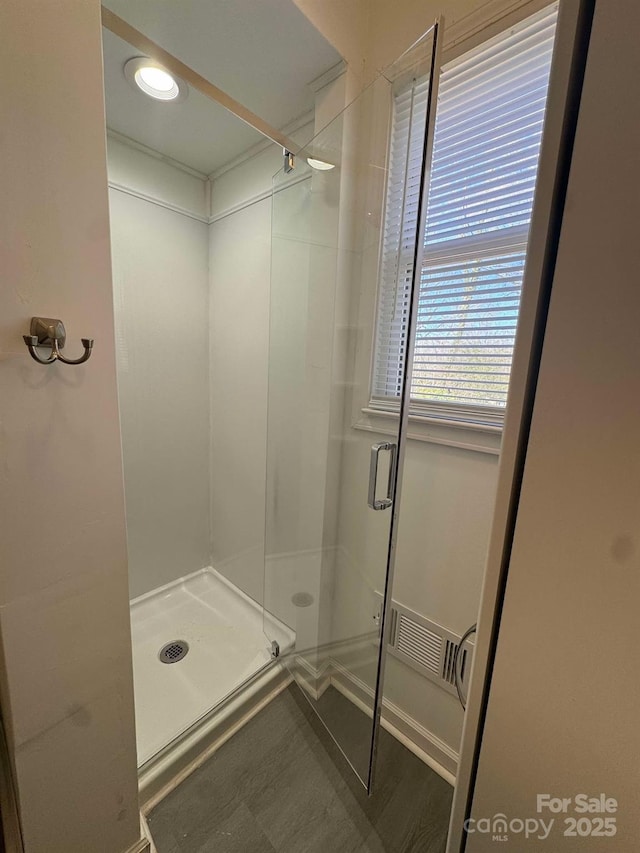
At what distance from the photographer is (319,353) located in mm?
1516

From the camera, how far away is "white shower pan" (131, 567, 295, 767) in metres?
1.42

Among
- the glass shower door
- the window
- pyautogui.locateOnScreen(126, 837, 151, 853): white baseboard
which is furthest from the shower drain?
the window

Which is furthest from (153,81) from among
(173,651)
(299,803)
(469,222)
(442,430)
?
(299,803)

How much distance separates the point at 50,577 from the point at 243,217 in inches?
71.0

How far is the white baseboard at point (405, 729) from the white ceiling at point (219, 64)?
225 centimetres

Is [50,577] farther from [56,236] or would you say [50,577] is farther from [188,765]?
[188,765]

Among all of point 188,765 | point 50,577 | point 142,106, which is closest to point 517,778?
point 50,577

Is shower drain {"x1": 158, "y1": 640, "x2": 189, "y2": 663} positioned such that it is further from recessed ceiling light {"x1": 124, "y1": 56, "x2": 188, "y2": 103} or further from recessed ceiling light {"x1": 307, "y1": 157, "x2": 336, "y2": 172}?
recessed ceiling light {"x1": 124, "y1": 56, "x2": 188, "y2": 103}

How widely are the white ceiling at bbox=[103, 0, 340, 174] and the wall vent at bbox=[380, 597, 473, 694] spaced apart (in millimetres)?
2013

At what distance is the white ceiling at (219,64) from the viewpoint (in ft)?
3.52

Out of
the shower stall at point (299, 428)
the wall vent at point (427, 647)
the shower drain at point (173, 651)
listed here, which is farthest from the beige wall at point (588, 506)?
the shower drain at point (173, 651)

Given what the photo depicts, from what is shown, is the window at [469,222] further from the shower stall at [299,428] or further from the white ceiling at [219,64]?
the white ceiling at [219,64]

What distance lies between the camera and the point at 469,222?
1.12 meters

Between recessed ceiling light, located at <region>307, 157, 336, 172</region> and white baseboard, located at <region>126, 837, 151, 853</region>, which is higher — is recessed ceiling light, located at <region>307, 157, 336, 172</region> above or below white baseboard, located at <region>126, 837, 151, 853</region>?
above
